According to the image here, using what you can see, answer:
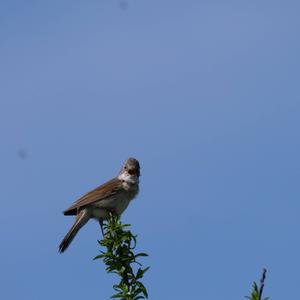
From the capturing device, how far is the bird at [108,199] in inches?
497

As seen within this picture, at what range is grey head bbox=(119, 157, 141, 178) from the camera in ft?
45.3

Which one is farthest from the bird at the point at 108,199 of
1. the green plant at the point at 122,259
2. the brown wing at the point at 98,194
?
the green plant at the point at 122,259

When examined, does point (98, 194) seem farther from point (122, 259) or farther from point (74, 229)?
point (122, 259)

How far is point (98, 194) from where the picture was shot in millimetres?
13031

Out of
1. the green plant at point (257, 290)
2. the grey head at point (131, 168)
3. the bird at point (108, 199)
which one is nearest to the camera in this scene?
the green plant at point (257, 290)

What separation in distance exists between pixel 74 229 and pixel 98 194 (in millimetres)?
1199

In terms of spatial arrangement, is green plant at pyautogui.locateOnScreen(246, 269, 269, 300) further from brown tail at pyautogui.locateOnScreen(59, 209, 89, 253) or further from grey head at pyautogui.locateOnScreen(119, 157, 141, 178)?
grey head at pyautogui.locateOnScreen(119, 157, 141, 178)

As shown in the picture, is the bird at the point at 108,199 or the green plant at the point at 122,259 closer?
the green plant at the point at 122,259

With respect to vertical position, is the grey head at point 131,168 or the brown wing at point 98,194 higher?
the grey head at point 131,168

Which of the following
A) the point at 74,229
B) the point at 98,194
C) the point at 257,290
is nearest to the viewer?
the point at 257,290

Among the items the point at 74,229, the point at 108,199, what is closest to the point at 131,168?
the point at 108,199

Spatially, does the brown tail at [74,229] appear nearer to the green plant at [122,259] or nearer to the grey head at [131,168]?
the grey head at [131,168]

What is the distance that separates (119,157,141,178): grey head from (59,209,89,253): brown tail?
1.46 meters

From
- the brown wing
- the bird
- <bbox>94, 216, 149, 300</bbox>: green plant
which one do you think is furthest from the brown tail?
<bbox>94, 216, 149, 300</bbox>: green plant
